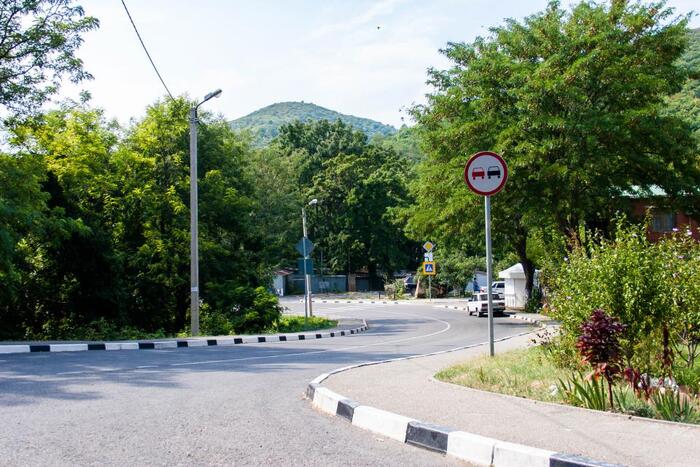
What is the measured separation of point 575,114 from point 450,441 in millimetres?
21343

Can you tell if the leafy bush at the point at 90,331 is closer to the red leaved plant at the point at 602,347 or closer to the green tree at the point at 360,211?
the red leaved plant at the point at 602,347

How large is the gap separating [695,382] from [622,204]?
20.1 metres

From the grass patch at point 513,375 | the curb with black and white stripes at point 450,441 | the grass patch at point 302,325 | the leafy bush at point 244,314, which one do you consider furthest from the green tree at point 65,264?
the curb with black and white stripes at point 450,441

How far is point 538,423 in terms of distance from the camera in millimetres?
6082

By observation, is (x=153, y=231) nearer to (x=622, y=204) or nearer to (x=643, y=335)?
(x=622, y=204)

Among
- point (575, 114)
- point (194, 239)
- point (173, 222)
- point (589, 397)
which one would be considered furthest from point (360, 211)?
point (589, 397)

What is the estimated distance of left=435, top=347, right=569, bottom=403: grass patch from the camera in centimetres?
786

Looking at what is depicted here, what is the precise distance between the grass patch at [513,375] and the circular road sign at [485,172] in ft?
8.50

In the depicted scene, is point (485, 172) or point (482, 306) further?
point (482, 306)

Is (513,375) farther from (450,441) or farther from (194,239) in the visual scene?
(194,239)

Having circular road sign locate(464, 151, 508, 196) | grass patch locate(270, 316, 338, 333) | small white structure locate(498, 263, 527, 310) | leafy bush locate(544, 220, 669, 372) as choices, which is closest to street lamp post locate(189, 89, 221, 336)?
grass patch locate(270, 316, 338, 333)

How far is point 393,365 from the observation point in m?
11.7

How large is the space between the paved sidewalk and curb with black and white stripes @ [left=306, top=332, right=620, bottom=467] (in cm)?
20

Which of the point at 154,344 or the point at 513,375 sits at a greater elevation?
the point at 513,375
